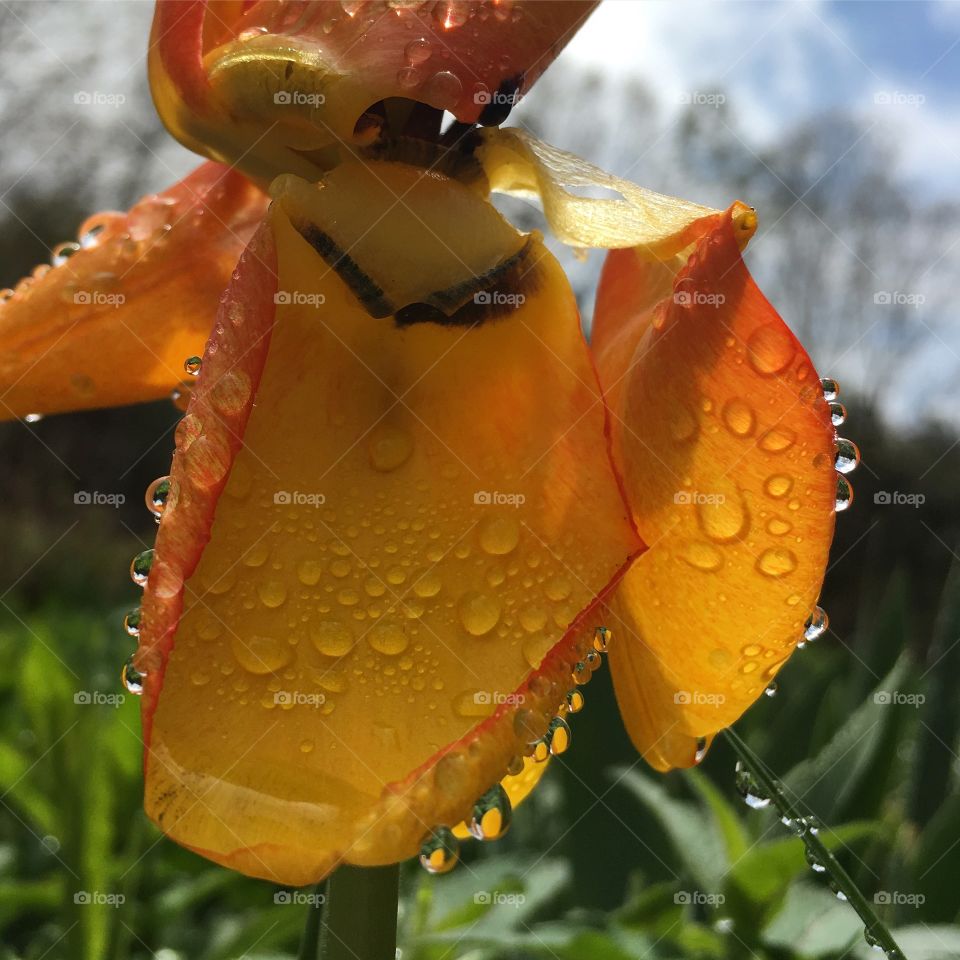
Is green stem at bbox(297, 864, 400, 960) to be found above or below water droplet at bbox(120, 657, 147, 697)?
below

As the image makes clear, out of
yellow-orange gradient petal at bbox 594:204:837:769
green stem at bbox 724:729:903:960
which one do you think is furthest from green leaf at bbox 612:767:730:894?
yellow-orange gradient petal at bbox 594:204:837:769

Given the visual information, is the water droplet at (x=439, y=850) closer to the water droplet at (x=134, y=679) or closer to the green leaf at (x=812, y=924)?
the water droplet at (x=134, y=679)

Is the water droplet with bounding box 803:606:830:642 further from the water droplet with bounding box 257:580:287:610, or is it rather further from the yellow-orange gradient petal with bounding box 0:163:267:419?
the yellow-orange gradient petal with bounding box 0:163:267:419

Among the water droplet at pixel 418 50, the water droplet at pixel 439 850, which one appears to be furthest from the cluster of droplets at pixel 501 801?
the water droplet at pixel 418 50

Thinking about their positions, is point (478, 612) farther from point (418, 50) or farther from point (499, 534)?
point (418, 50)

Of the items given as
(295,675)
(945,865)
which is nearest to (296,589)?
(295,675)

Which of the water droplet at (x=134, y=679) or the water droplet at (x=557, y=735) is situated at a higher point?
the water droplet at (x=557, y=735)

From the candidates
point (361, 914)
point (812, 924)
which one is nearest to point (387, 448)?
point (361, 914)
